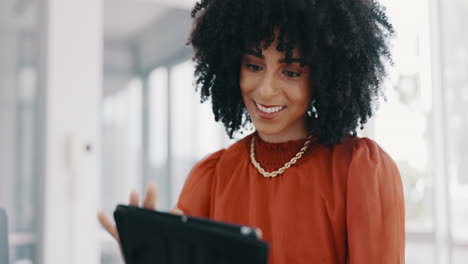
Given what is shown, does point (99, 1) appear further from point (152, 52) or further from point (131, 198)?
point (131, 198)

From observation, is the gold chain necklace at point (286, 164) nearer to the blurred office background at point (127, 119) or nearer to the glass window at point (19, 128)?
the blurred office background at point (127, 119)

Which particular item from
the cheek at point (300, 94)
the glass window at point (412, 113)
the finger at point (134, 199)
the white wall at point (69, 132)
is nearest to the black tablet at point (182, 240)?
the finger at point (134, 199)

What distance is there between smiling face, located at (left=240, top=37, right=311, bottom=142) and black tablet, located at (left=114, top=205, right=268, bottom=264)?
32 cm

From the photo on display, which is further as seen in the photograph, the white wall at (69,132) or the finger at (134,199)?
the white wall at (69,132)

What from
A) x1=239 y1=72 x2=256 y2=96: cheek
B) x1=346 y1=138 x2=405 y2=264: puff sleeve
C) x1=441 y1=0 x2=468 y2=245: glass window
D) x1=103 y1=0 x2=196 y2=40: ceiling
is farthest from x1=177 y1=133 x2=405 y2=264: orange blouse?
x1=441 y1=0 x2=468 y2=245: glass window

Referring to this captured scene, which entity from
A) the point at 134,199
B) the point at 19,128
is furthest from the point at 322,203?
the point at 19,128

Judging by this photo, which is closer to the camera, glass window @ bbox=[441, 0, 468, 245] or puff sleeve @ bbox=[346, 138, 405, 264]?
puff sleeve @ bbox=[346, 138, 405, 264]

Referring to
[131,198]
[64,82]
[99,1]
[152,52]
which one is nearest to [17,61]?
[64,82]

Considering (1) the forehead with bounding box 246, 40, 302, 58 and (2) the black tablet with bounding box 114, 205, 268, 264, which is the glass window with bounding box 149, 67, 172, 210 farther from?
(2) the black tablet with bounding box 114, 205, 268, 264

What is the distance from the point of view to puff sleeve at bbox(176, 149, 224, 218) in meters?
0.99

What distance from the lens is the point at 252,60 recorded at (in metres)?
0.92

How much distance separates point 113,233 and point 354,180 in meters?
0.41

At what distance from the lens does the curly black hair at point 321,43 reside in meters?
0.87

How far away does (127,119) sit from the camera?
220 cm
